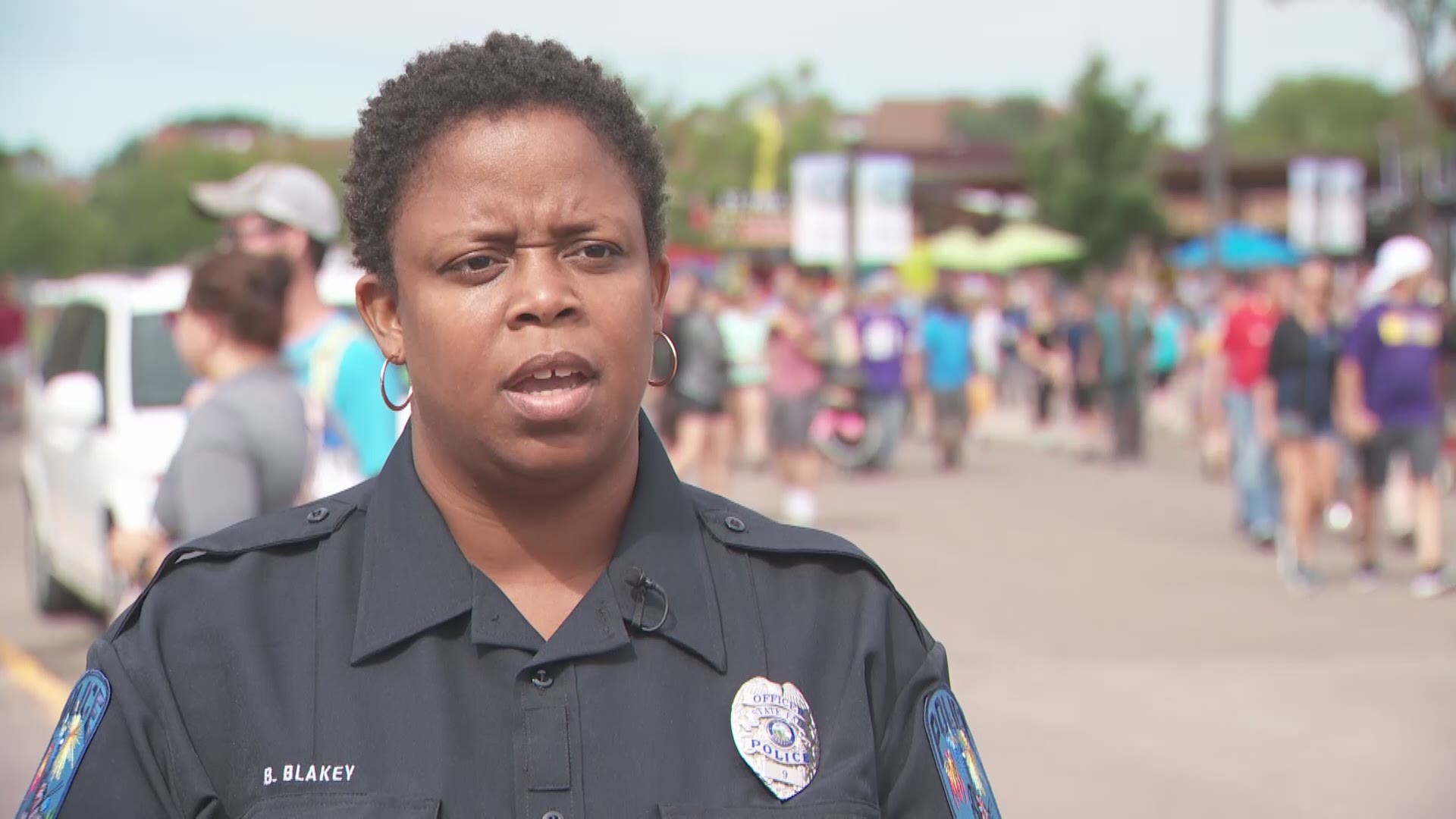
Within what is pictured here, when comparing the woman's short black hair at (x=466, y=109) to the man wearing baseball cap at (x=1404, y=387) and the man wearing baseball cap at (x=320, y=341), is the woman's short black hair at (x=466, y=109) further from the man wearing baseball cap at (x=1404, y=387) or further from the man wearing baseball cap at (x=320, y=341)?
the man wearing baseball cap at (x=1404, y=387)

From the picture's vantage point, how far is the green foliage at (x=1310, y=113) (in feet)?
396

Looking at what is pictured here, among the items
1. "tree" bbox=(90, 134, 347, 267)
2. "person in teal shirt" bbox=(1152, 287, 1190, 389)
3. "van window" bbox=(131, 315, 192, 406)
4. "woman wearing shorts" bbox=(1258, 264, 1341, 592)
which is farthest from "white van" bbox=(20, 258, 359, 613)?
"tree" bbox=(90, 134, 347, 267)

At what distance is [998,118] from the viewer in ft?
532

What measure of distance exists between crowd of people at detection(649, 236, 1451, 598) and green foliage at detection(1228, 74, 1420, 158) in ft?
312

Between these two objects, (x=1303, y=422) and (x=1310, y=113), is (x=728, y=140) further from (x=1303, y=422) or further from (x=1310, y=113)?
(x=1310, y=113)

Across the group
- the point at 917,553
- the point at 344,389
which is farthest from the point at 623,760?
the point at 917,553

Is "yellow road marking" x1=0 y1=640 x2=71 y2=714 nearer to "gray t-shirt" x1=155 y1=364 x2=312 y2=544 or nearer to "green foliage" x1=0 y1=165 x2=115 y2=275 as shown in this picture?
"gray t-shirt" x1=155 y1=364 x2=312 y2=544

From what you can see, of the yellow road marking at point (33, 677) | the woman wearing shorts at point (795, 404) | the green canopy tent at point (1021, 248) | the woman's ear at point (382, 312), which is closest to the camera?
the woman's ear at point (382, 312)

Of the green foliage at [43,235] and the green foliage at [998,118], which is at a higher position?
the green foliage at [998,118]

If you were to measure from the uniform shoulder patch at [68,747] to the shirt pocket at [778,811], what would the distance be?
591 mm

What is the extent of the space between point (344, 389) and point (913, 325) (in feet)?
65.2

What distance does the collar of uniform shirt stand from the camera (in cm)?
210

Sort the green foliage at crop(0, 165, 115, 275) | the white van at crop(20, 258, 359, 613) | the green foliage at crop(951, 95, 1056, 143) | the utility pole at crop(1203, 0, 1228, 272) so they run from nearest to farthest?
the white van at crop(20, 258, 359, 613) → the utility pole at crop(1203, 0, 1228, 272) → the green foliage at crop(0, 165, 115, 275) → the green foliage at crop(951, 95, 1056, 143)

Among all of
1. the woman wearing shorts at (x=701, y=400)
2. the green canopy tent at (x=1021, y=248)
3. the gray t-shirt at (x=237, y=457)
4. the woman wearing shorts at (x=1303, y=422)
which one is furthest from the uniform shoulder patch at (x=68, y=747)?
the green canopy tent at (x=1021, y=248)
